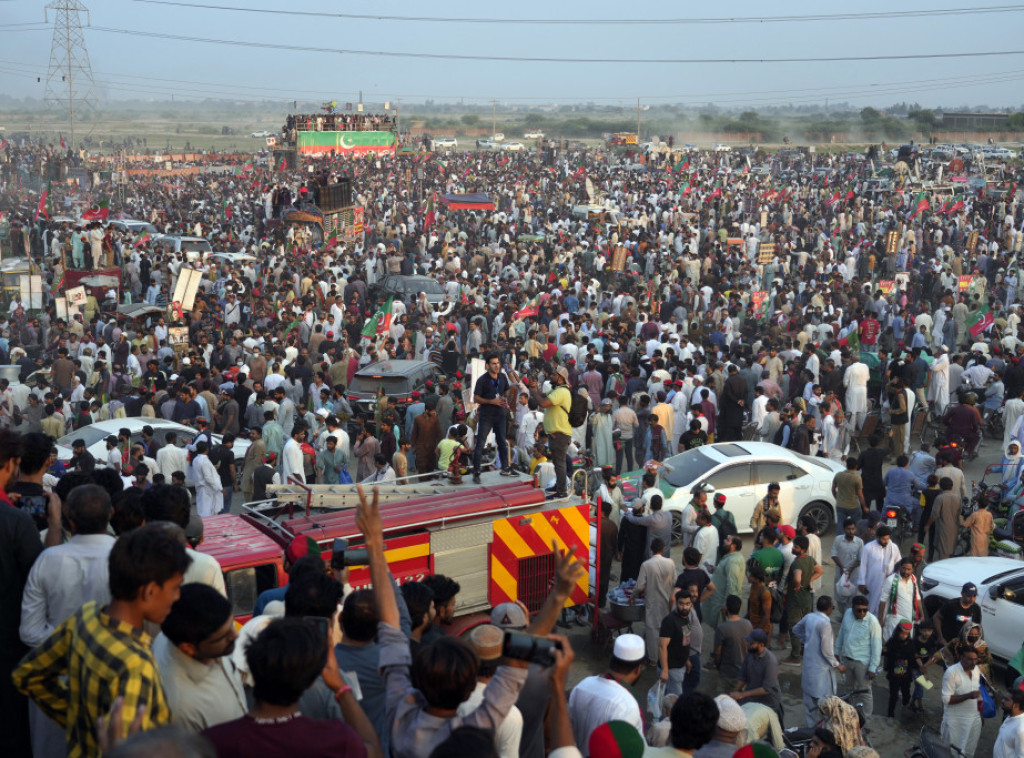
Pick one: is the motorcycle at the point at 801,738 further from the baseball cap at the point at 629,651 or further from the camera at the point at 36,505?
the camera at the point at 36,505

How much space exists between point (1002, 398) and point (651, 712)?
31.6ft

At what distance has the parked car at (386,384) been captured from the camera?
46.6 ft

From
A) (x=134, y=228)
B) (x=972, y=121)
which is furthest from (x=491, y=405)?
(x=972, y=121)

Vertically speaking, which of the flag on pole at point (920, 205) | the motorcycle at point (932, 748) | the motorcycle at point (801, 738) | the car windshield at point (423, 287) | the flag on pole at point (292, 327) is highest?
the flag on pole at point (920, 205)

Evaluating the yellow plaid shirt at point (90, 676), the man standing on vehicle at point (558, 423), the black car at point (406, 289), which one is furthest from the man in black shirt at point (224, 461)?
the black car at point (406, 289)

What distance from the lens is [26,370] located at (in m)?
15.3

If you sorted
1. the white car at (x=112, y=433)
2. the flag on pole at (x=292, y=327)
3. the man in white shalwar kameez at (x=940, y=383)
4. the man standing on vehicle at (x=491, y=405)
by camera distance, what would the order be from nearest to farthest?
1. the man standing on vehicle at (x=491, y=405)
2. the white car at (x=112, y=433)
3. the man in white shalwar kameez at (x=940, y=383)
4. the flag on pole at (x=292, y=327)

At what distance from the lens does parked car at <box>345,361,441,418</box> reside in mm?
14211

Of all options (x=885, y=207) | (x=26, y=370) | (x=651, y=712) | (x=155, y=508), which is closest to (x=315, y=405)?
(x=26, y=370)

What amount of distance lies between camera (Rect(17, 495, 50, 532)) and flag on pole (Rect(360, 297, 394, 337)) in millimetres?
11855

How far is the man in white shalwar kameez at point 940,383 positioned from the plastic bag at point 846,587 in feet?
22.3

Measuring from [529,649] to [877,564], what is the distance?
20.2ft

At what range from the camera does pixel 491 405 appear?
1048 centimetres

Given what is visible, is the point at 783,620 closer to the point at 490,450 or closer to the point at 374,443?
the point at 490,450
